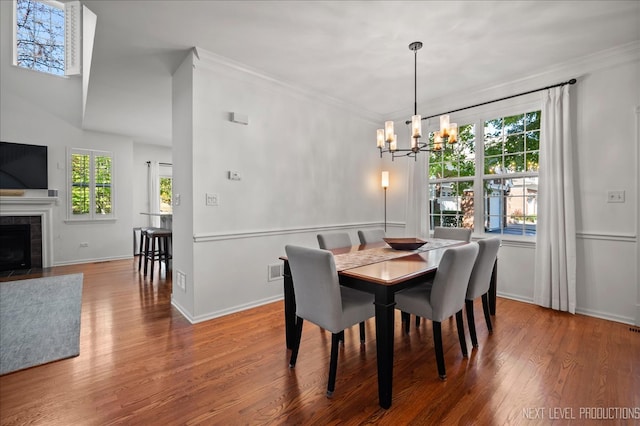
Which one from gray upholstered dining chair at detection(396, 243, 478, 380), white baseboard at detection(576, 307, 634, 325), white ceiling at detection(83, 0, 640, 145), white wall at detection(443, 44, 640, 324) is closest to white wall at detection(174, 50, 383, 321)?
white ceiling at detection(83, 0, 640, 145)

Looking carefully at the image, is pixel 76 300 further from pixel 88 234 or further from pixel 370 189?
pixel 370 189

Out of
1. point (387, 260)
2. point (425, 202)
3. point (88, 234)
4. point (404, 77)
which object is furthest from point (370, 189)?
point (88, 234)

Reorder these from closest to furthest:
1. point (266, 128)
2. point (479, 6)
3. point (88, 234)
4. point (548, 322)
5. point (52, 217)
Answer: point (479, 6), point (548, 322), point (266, 128), point (52, 217), point (88, 234)

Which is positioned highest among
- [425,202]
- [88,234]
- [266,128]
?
[266,128]

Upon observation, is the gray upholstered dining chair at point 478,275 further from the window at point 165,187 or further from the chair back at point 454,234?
the window at point 165,187

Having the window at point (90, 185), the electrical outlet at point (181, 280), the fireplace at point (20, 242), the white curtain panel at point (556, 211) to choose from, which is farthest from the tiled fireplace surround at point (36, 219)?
the white curtain panel at point (556, 211)

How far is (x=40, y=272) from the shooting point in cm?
498

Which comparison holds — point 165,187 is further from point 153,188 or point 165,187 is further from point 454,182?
point 454,182

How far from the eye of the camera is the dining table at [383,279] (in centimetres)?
172

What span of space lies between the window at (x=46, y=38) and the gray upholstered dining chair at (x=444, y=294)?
483cm

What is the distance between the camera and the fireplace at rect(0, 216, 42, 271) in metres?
5.02

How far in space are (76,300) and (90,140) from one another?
3.79 m

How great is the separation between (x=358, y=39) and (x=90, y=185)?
5.96 m

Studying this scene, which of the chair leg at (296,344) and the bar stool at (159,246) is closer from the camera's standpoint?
the chair leg at (296,344)
